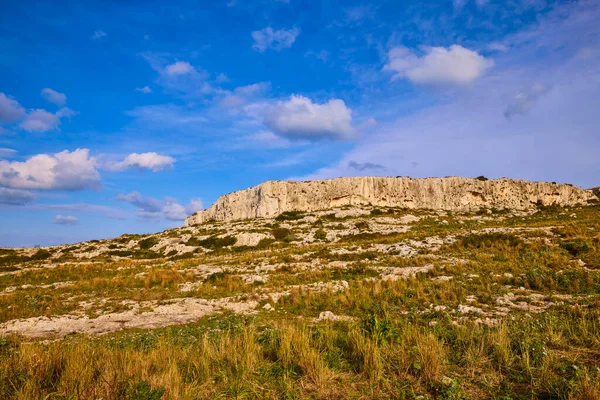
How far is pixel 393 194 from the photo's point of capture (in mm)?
78625

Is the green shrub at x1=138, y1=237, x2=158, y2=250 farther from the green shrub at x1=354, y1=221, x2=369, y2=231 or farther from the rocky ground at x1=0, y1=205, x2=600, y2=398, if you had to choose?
the green shrub at x1=354, y1=221, x2=369, y2=231

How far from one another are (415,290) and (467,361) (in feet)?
25.1

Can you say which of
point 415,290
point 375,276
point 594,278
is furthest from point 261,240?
point 594,278

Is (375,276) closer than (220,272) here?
Yes

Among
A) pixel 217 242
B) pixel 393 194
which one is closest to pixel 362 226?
pixel 217 242

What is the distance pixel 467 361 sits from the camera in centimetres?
552

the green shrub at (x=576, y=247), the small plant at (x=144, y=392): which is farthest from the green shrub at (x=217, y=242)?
the small plant at (x=144, y=392)

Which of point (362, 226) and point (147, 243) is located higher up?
point (362, 226)

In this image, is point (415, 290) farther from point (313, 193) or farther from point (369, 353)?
point (313, 193)

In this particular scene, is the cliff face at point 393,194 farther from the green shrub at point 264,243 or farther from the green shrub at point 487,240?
the green shrub at point 487,240

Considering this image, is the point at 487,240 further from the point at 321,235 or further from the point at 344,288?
the point at 321,235

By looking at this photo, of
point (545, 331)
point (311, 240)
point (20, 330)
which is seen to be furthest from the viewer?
point (311, 240)

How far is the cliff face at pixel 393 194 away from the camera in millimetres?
71438

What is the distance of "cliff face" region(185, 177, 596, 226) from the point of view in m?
71.4
